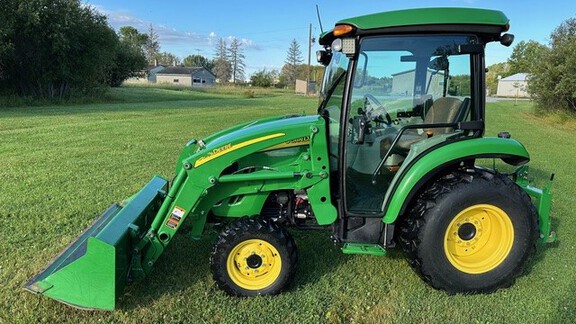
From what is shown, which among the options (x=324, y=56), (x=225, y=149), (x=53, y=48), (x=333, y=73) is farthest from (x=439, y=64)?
(x=53, y=48)

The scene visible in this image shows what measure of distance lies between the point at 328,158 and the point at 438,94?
108 cm

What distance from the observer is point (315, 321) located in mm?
3158

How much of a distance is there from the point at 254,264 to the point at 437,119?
1.85 m

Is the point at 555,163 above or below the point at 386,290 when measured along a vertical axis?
above

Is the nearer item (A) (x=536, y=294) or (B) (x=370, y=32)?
(B) (x=370, y=32)

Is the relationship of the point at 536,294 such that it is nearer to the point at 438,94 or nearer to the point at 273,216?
Result: the point at 438,94

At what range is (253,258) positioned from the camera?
3.36 meters

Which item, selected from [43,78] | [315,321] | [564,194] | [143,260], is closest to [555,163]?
[564,194]

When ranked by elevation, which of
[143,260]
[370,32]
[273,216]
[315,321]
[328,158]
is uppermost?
[370,32]

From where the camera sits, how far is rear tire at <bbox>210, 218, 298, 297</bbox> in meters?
3.31

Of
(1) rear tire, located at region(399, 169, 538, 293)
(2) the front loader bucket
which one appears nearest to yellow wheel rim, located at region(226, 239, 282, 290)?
(2) the front loader bucket

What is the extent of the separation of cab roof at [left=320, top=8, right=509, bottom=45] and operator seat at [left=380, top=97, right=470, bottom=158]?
0.61 m

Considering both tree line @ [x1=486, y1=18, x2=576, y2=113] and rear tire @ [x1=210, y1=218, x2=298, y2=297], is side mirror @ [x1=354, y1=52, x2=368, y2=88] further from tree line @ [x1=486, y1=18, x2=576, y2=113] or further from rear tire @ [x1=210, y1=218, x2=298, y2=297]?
tree line @ [x1=486, y1=18, x2=576, y2=113]

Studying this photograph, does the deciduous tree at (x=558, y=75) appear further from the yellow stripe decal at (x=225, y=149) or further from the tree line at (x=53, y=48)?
the tree line at (x=53, y=48)
